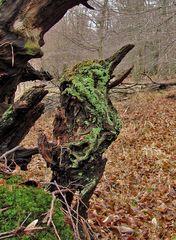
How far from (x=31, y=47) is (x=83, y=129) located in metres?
1.17

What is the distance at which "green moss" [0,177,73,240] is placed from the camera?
6.52ft

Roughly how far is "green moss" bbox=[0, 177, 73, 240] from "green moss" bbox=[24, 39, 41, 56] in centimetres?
187

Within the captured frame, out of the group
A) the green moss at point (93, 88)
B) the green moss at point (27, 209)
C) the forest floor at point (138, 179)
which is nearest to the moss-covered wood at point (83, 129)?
the green moss at point (93, 88)

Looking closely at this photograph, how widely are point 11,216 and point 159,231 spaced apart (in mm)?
3344

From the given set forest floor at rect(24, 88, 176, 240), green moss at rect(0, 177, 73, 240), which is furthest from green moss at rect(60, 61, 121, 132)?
green moss at rect(0, 177, 73, 240)

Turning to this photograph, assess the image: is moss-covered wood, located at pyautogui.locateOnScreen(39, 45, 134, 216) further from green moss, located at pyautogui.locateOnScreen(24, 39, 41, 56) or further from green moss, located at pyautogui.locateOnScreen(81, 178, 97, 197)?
green moss, located at pyautogui.locateOnScreen(24, 39, 41, 56)

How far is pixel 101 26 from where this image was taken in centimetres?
1986

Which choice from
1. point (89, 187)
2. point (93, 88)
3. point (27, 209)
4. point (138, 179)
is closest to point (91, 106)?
point (93, 88)

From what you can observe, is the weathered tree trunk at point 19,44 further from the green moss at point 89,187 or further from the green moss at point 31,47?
the green moss at point 89,187

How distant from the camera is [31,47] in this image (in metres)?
3.84

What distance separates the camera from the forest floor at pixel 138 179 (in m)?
4.79

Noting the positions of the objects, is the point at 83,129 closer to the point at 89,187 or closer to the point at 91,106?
the point at 91,106

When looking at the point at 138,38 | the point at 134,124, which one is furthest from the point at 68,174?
the point at 138,38

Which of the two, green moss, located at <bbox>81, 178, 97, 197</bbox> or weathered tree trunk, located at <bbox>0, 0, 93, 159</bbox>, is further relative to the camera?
weathered tree trunk, located at <bbox>0, 0, 93, 159</bbox>
